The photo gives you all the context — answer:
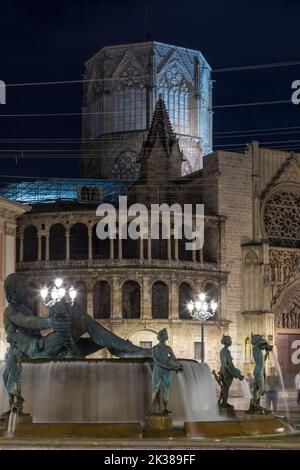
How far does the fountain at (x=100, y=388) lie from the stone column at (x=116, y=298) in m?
27.3

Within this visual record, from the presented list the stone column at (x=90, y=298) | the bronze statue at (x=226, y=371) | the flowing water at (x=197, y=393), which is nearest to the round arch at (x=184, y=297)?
the stone column at (x=90, y=298)

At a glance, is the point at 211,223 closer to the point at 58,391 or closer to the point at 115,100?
the point at 115,100

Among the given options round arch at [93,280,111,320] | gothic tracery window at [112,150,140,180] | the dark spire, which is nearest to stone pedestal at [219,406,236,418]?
round arch at [93,280,111,320]

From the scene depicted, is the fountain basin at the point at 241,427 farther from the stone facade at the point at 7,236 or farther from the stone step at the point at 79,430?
the stone facade at the point at 7,236

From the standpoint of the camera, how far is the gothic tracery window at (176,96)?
74438 mm

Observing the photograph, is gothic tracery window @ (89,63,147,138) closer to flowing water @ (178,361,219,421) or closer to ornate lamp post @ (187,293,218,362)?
ornate lamp post @ (187,293,218,362)

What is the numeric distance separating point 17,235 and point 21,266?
6.15 ft

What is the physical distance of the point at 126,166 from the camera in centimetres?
7300

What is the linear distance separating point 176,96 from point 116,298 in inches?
1114

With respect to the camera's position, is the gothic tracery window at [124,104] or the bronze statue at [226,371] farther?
the gothic tracery window at [124,104]

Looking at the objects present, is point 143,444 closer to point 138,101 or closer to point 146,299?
point 146,299

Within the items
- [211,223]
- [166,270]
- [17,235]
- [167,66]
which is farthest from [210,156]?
[167,66]

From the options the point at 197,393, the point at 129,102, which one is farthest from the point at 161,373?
the point at 129,102
